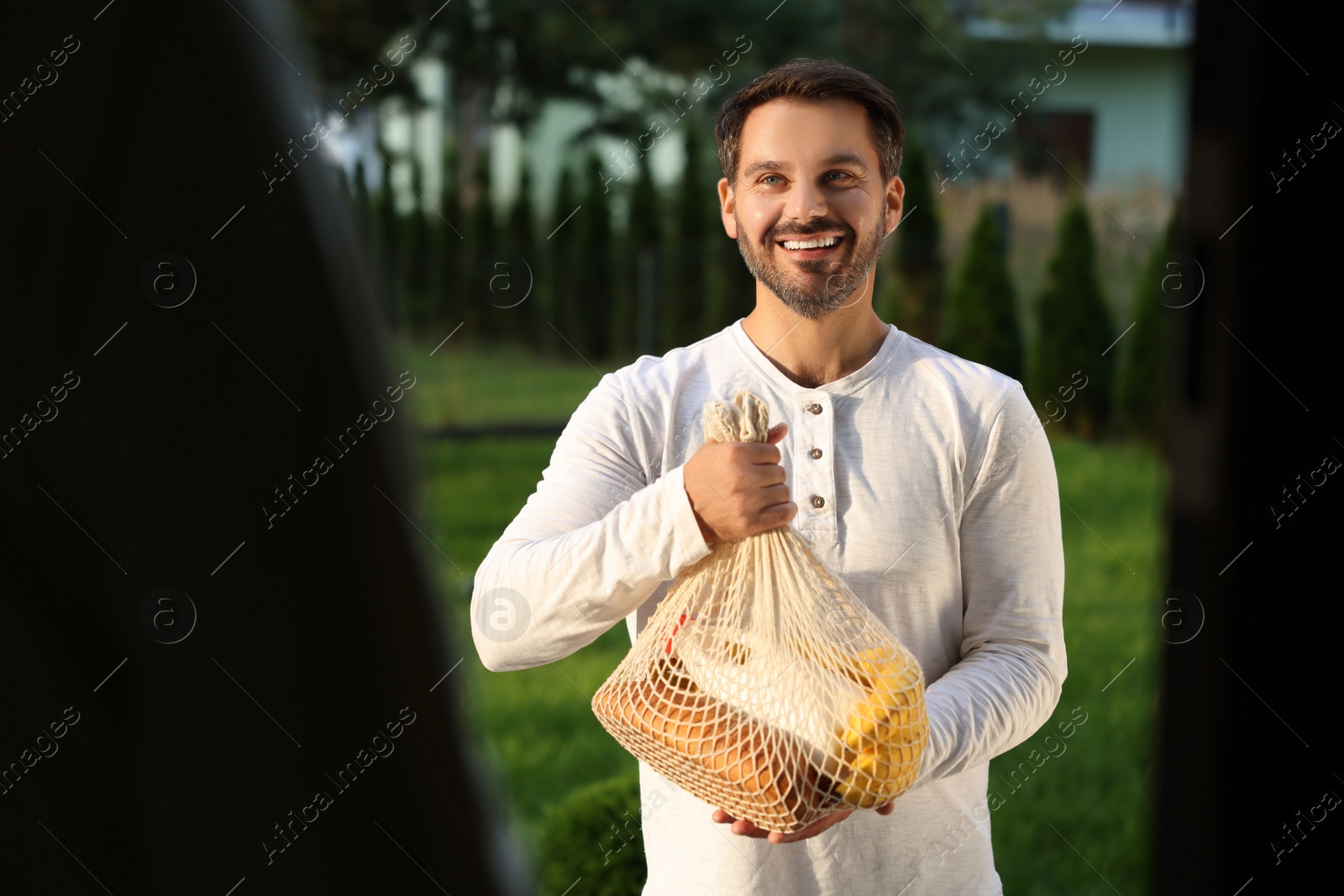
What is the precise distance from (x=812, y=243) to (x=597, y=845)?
2.06m

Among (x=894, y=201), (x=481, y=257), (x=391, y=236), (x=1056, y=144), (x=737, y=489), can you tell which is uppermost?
(x=391, y=236)

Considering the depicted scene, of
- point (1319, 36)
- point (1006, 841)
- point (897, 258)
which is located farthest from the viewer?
point (897, 258)

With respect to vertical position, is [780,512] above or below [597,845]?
above

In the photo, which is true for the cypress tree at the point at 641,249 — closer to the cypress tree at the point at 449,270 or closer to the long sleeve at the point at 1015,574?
the cypress tree at the point at 449,270

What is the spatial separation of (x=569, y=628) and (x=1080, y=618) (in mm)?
4994

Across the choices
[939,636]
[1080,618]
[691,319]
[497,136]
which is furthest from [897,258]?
[939,636]

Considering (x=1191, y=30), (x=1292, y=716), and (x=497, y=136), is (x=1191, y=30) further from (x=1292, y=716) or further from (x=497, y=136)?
(x=497, y=136)

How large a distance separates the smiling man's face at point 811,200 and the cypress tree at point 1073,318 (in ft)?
24.2

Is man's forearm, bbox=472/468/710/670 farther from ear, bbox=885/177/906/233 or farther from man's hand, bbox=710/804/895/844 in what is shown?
ear, bbox=885/177/906/233

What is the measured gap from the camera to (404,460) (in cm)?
277

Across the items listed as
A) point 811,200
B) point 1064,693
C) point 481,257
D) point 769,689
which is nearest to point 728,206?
point 811,200

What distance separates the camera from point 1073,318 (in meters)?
8.80

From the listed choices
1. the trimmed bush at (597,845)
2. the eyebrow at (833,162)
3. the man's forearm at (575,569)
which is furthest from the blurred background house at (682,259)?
the eyebrow at (833,162)

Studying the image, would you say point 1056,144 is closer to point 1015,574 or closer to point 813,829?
point 1015,574
